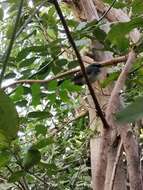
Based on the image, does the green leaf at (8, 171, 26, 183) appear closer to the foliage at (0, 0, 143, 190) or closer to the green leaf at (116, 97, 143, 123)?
the foliage at (0, 0, 143, 190)

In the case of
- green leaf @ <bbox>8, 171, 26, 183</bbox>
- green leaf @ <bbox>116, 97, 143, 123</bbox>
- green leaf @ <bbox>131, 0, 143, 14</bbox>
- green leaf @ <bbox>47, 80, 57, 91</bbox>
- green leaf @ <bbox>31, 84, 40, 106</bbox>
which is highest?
green leaf @ <bbox>131, 0, 143, 14</bbox>

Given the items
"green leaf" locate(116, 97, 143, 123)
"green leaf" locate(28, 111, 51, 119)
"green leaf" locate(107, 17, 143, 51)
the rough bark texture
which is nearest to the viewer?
"green leaf" locate(116, 97, 143, 123)

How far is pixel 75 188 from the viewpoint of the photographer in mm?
1322

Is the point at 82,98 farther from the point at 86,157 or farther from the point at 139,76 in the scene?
the point at 139,76

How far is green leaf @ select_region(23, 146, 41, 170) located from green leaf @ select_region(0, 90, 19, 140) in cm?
19

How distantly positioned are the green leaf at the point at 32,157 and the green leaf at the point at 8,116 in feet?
0.63

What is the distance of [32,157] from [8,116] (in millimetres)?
234

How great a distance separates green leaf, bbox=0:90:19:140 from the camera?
0.30 meters

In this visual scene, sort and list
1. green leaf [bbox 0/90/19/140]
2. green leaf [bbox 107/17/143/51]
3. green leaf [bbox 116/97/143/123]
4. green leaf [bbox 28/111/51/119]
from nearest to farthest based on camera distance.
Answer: green leaf [bbox 116/97/143/123] → green leaf [bbox 0/90/19/140] → green leaf [bbox 107/17/143/51] → green leaf [bbox 28/111/51/119]

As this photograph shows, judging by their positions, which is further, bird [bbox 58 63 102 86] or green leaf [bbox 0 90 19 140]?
bird [bbox 58 63 102 86]

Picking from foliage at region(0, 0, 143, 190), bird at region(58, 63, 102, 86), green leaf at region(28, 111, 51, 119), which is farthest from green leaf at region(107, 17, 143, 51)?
green leaf at region(28, 111, 51, 119)

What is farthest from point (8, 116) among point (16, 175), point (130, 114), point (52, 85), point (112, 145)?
point (112, 145)

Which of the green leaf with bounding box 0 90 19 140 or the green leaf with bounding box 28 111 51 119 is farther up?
the green leaf with bounding box 28 111 51 119

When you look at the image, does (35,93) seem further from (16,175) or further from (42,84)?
(16,175)
